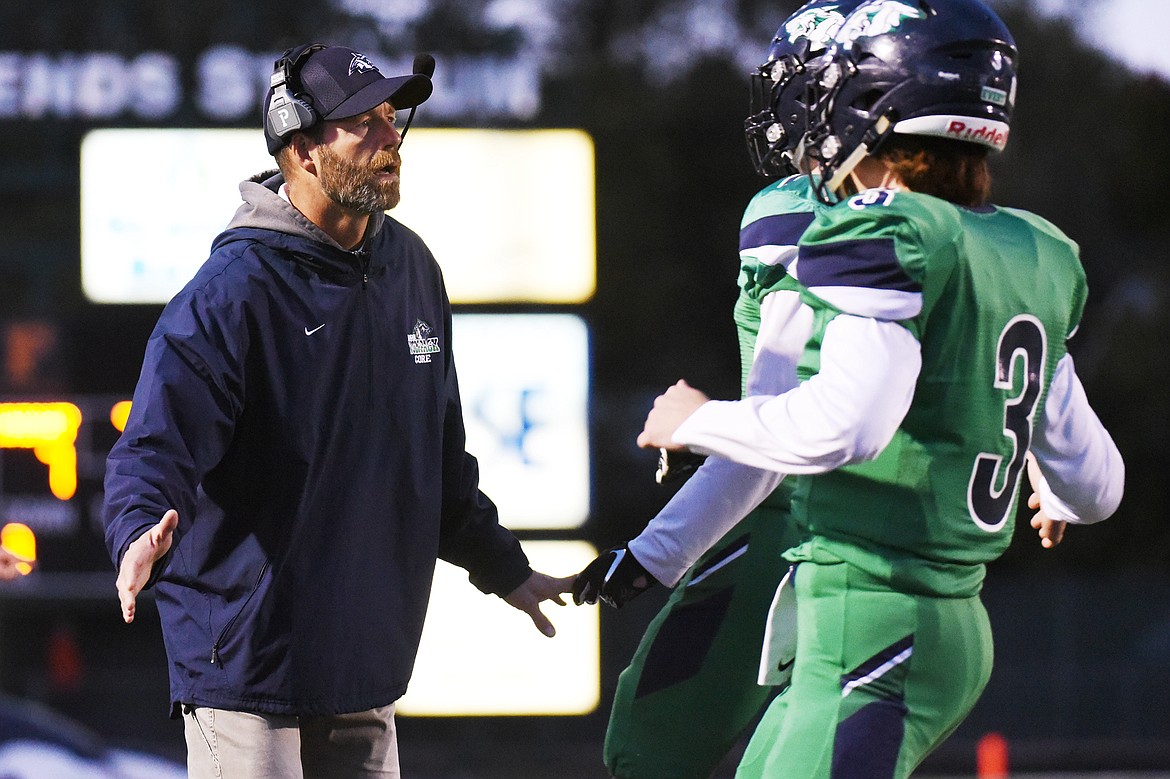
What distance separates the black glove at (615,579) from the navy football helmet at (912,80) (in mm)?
705

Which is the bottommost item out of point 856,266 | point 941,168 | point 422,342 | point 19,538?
point 19,538

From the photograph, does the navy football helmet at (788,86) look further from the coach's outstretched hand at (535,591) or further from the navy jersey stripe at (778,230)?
the coach's outstretched hand at (535,591)

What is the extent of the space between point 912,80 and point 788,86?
39 centimetres

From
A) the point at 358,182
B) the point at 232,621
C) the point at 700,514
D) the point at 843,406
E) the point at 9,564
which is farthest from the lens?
the point at 9,564

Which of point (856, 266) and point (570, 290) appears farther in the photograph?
point (570, 290)

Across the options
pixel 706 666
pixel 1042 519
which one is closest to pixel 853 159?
pixel 1042 519

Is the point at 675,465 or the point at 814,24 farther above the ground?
the point at 814,24

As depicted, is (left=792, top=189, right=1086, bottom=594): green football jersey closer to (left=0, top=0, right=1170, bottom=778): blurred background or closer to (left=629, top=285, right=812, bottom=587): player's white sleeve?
(left=629, top=285, right=812, bottom=587): player's white sleeve

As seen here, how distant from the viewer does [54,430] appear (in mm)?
7320

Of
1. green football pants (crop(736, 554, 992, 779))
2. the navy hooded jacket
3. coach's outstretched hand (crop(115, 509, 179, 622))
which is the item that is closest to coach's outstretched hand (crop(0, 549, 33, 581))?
the navy hooded jacket

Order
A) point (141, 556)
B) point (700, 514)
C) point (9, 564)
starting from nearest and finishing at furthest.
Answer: point (141, 556), point (700, 514), point (9, 564)

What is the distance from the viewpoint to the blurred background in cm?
735

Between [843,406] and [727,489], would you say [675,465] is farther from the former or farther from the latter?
[843,406]

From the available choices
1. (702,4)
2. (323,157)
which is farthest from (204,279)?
(702,4)
